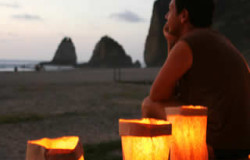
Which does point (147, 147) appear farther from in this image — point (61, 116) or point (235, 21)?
point (235, 21)

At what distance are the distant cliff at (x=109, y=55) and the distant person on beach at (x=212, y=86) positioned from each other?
68.1m

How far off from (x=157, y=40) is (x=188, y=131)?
46350 millimetres

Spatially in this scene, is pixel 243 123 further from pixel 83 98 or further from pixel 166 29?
pixel 83 98

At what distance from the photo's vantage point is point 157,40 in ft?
157

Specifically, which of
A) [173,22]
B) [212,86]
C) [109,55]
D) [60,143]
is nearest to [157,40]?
[109,55]

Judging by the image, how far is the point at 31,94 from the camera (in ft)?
38.0

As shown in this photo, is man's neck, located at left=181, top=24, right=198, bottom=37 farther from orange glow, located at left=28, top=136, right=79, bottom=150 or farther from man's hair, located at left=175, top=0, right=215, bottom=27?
orange glow, located at left=28, top=136, right=79, bottom=150

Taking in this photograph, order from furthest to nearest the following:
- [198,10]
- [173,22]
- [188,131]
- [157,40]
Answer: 1. [157,40]
2. [173,22]
3. [198,10]
4. [188,131]

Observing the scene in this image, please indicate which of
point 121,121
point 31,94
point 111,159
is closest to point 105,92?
point 31,94

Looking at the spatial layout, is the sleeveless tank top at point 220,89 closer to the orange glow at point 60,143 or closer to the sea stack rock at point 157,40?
the orange glow at point 60,143

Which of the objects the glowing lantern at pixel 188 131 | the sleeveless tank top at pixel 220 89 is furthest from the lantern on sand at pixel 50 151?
the sleeveless tank top at pixel 220 89

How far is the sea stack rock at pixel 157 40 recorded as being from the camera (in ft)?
155

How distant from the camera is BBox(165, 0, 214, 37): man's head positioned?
2.49 m

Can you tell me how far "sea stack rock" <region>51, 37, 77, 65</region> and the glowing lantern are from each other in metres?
86.5
